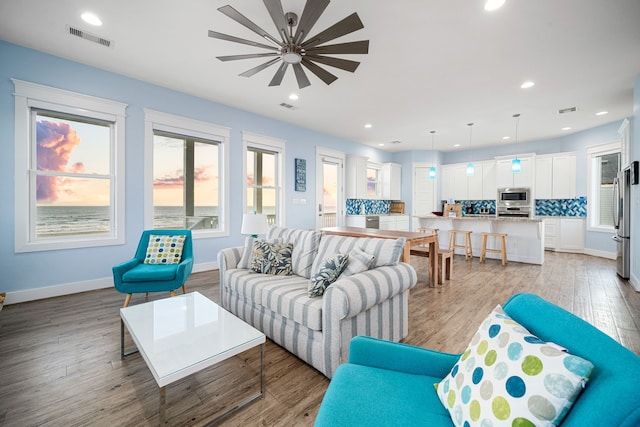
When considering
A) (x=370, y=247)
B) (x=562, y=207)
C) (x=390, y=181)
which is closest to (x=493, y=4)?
(x=370, y=247)

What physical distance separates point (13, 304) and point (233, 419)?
3.46 metres

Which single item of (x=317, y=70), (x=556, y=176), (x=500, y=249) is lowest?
(x=500, y=249)

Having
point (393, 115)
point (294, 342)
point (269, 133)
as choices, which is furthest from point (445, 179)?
point (294, 342)

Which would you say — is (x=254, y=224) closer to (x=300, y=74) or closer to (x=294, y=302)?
(x=294, y=302)

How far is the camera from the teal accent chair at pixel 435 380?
0.62 metres

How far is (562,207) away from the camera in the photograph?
716 centimetres

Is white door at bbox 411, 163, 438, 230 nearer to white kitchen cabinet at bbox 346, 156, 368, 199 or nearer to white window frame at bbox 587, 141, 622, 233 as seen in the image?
white kitchen cabinet at bbox 346, 156, 368, 199

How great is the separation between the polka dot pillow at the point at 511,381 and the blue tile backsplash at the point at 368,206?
6.59 m

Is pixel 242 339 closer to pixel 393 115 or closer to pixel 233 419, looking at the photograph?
pixel 233 419

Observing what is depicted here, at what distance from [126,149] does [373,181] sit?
20.8ft

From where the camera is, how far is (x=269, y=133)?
5.63 metres

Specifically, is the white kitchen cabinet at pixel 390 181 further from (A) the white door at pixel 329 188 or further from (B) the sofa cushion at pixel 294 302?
(B) the sofa cushion at pixel 294 302

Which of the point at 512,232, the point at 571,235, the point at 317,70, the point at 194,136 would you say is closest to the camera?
the point at 317,70


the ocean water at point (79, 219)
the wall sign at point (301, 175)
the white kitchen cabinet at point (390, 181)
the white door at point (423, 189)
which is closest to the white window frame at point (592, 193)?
the white door at point (423, 189)
